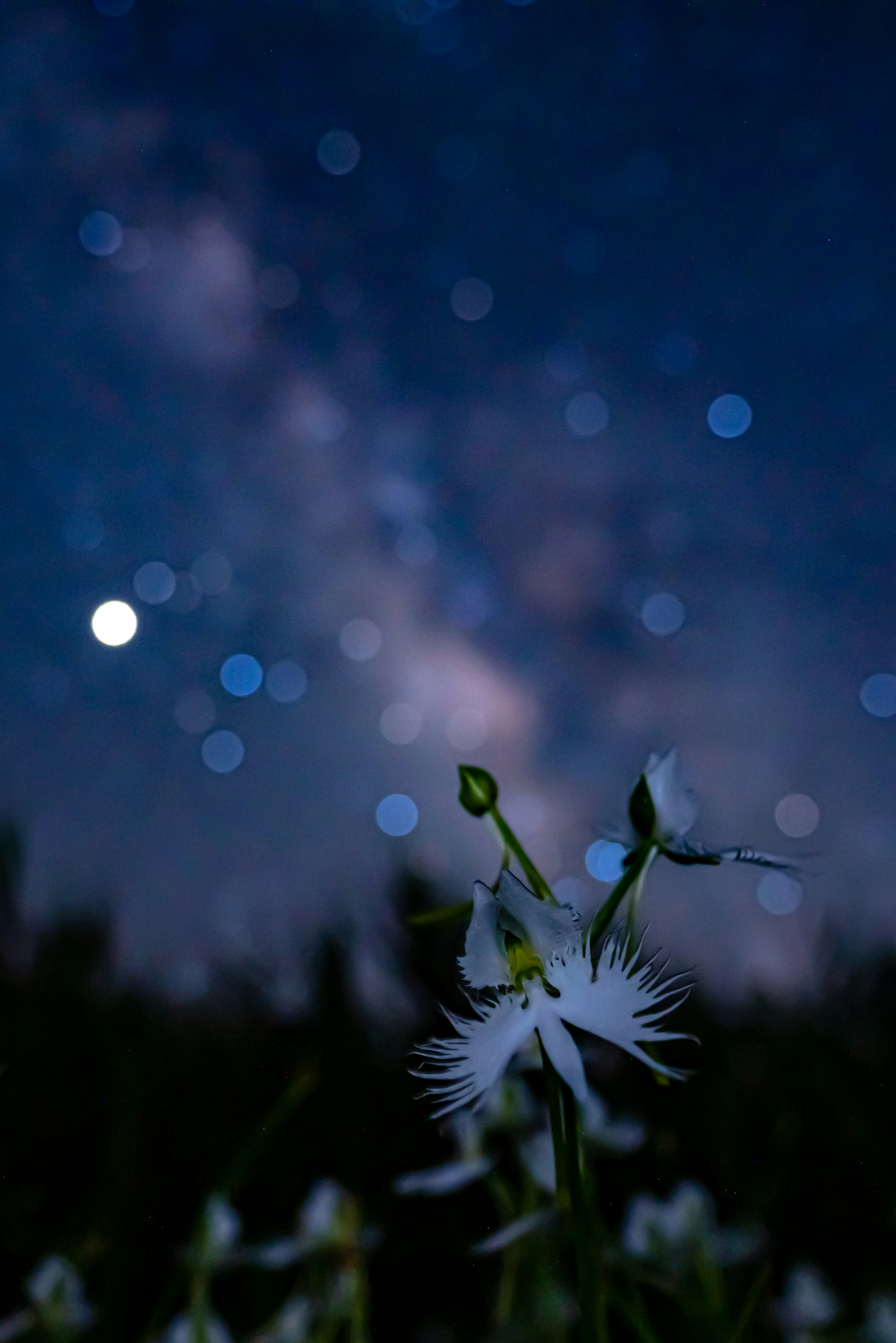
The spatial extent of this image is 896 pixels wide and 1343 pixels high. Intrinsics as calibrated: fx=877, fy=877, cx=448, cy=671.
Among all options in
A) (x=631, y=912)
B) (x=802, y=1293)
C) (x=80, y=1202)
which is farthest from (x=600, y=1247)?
(x=80, y=1202)

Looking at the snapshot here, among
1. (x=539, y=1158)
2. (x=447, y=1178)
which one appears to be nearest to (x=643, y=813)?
(x=447, y=1178)

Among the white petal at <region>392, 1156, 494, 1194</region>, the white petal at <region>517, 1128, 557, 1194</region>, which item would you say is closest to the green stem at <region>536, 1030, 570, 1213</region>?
the white petal at <region>392, 1156, 494, 1194</region>

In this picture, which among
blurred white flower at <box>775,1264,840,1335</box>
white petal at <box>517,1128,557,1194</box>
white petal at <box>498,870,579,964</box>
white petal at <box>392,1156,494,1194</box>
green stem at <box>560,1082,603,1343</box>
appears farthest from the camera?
blurred white flower at <box>775,1264,840,1335</box>

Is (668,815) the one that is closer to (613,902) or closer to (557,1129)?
(613,902)

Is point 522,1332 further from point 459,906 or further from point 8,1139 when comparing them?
point 8,1139

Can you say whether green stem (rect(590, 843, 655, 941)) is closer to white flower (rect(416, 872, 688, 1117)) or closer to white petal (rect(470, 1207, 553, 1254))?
white flower (rect(416, 872, 688, 1117))

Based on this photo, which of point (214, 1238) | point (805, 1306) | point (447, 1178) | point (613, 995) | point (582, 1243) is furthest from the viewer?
point (805, 1306)

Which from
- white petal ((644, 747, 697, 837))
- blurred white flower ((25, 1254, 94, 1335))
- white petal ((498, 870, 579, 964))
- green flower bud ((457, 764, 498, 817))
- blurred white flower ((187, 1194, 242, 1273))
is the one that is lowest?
blurred white flower ((25, 1254, 94, 1335))
